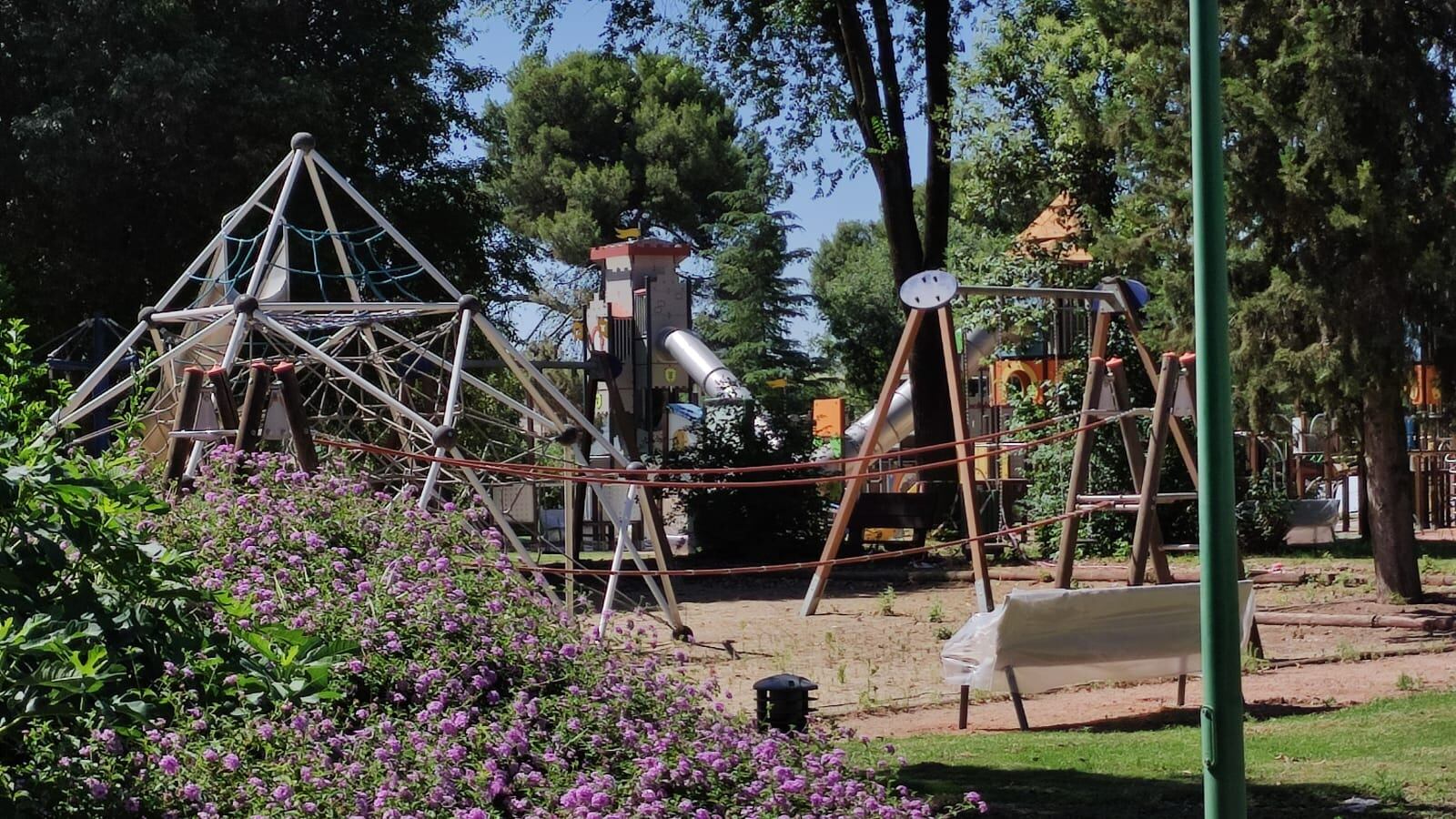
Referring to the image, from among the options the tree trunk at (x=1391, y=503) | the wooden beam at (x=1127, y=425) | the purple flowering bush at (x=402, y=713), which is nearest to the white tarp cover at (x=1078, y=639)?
the wooden beam at (x=1127, y=425)

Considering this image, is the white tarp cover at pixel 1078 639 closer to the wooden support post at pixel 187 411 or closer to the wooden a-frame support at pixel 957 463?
the wooden a-frame support at pixel 957 463

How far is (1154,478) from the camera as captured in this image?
11.3m

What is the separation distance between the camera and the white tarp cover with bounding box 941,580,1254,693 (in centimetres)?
909

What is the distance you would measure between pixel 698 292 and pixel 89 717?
54577 mm

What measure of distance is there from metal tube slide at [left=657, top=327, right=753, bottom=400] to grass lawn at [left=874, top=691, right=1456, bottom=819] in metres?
24.9

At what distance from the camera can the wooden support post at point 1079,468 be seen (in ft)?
38.1

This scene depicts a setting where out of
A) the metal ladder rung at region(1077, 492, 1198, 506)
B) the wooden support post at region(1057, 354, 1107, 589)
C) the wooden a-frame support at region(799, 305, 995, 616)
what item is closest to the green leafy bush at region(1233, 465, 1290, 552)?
the wooden a-frame support at region(799, 305, 995, 616)

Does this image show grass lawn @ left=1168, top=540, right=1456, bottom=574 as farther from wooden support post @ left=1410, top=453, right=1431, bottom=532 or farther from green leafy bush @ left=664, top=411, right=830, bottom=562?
green leafy bush @ left=664, top=411, right=830, bottom=562

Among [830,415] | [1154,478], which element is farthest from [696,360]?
[1154,478]

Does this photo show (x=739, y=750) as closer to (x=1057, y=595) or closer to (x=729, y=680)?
(x=1057, y=595)

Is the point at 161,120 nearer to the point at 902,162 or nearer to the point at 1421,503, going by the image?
the point at 902,162

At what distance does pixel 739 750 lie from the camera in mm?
5094

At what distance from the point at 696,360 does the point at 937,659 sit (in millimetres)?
23400

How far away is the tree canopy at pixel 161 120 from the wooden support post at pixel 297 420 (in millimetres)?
11481
